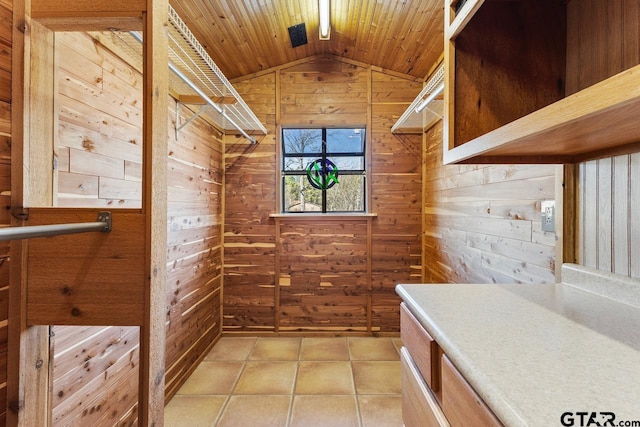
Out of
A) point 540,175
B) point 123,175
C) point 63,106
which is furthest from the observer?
point 123,175

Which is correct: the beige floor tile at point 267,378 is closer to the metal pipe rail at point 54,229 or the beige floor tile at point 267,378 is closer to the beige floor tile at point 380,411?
the beige floor tile at point 380,411

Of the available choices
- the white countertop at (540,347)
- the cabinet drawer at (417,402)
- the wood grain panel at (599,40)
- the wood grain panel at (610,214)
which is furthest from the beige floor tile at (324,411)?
the wood grain panel at (599,40)

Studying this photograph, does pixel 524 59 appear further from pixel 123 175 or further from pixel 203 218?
pixel 203 218

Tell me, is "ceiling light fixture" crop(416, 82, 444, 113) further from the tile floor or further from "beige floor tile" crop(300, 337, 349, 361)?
"beige floor tile" crop(300, 337, 349, 361)

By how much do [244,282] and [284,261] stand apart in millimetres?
481

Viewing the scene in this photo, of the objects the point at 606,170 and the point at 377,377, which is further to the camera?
the point at 377,377

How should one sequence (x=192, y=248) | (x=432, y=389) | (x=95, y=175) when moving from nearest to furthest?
(x=432, y=389)
(x=95, y=175)
(x=192, y=248)

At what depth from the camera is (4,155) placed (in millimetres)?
865

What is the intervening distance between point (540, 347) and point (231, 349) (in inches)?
107

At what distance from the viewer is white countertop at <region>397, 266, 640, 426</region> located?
0.46 metres

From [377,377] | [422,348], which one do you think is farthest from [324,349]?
[422,348]

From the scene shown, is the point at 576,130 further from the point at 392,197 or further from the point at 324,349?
the point at 324,349

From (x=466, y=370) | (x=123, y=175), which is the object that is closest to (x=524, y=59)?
(x=466, y=370)

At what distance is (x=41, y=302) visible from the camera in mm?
876
